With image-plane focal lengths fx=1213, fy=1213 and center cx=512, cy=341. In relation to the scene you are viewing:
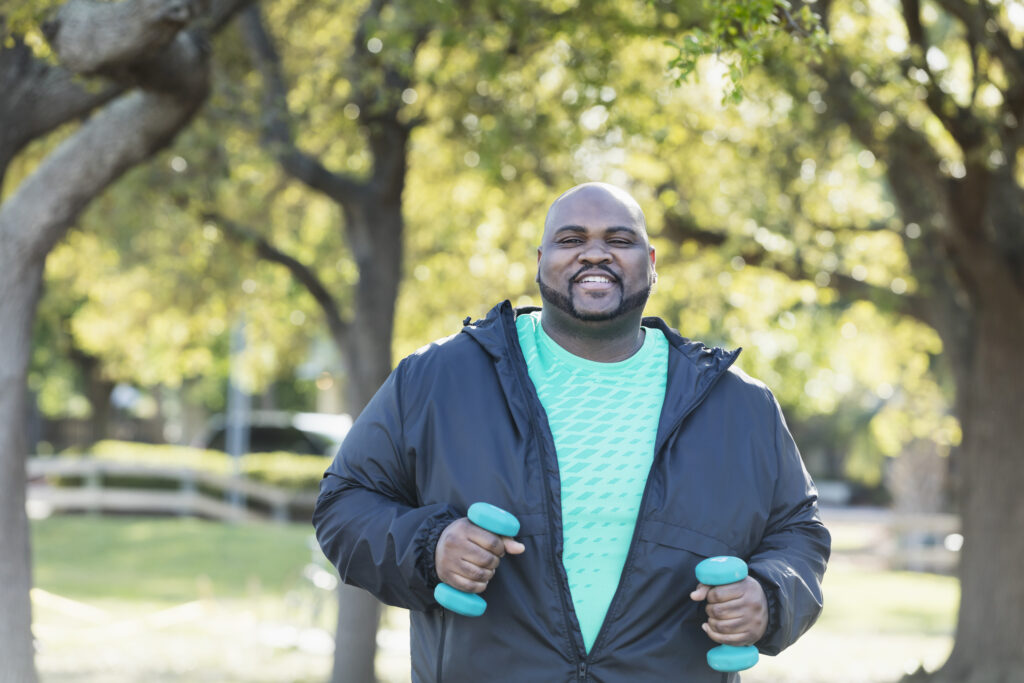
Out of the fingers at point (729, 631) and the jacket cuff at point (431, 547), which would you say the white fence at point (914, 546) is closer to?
the fingers at point (729, 631)

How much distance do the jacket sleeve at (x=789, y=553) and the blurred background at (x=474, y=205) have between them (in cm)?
174

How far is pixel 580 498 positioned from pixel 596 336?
17.0 inches

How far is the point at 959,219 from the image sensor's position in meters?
8.62

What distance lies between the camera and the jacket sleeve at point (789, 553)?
8.70 feet

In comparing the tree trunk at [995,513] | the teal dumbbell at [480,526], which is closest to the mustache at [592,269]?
the teal dumbbell at [480,526]

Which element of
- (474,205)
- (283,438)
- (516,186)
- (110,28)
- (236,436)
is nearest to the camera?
(110,28)

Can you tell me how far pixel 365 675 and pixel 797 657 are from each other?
496cm

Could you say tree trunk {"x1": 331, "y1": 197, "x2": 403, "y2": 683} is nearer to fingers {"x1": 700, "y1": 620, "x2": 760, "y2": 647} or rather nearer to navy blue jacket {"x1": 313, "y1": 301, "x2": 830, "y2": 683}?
navy blue jacket {"x1": 313, "y1": 301, "x2": 830, "y2": 683}

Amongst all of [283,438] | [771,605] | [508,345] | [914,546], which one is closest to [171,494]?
[283,438]

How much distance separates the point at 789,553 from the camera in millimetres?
2770

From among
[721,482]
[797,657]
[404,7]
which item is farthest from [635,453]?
[797,657]

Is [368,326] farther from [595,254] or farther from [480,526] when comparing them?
[480,526]

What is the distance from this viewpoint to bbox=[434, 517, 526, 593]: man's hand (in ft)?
8.25

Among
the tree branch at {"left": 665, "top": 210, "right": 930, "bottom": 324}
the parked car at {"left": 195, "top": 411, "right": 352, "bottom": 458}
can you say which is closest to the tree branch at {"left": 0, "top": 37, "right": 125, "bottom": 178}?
the tree branch at {"left": 665, "top": 210, "right": 930, "bottom": 324}
